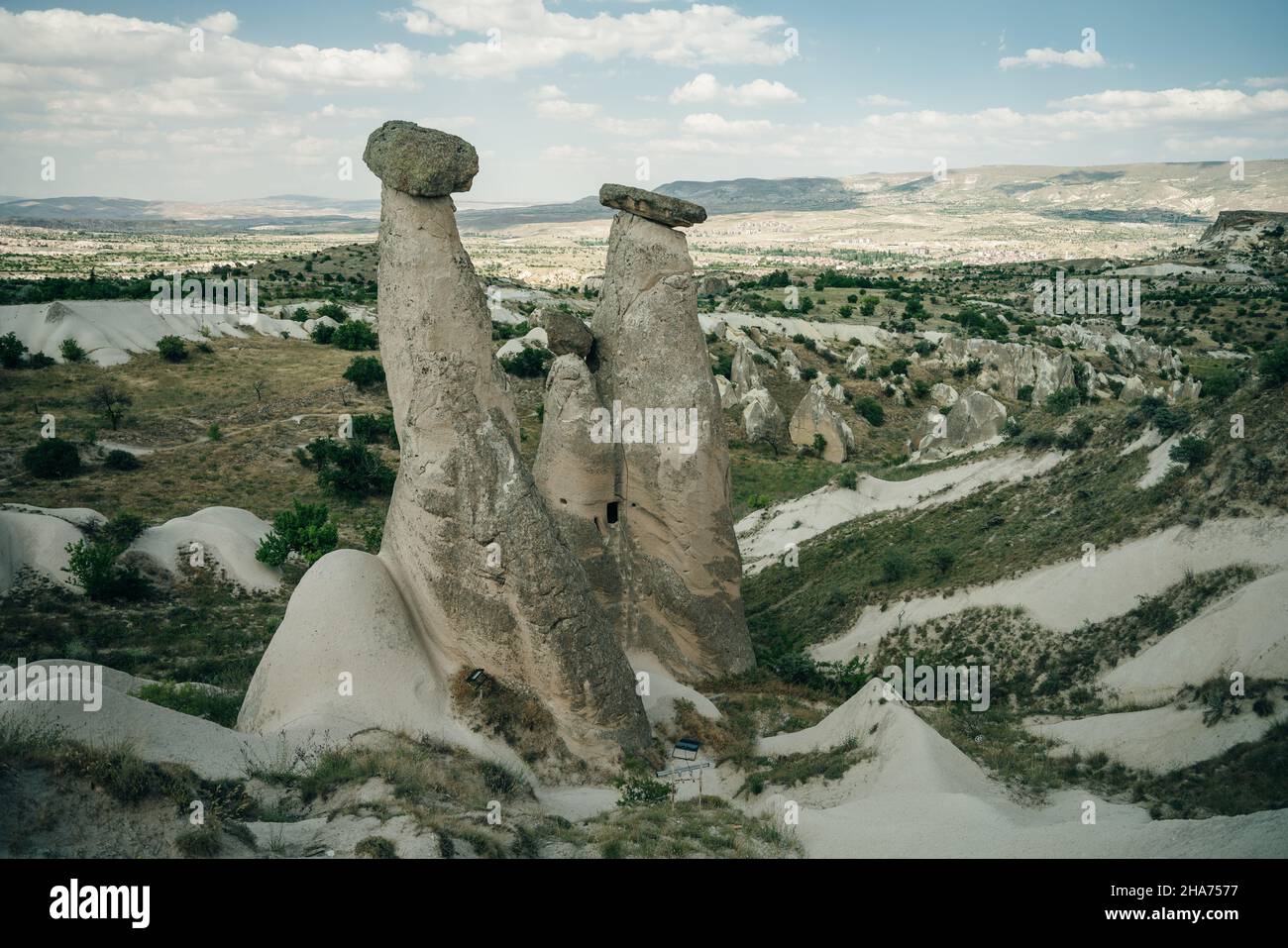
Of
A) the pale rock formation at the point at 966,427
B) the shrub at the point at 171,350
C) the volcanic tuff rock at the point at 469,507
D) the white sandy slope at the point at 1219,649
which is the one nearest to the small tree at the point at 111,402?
the shrub at the point at 171,350

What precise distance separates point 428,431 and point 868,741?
A: 5.84 metres

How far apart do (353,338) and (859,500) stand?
2729cm

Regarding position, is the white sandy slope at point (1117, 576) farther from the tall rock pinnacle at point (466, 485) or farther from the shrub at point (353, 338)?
the shrub at point (353, 338)

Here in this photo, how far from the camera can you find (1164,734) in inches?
352

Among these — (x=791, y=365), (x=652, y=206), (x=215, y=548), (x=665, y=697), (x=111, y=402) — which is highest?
(x=652, y=206)

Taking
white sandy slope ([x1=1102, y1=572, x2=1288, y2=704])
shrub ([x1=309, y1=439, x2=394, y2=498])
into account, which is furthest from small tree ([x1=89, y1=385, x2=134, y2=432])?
white sandy slope ([x1=1102, y1=572, x2=1288, y2=704])

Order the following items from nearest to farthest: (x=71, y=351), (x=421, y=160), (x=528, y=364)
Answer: (x=421, y=160) < (x=71, y=351) < (x=528, y=364)

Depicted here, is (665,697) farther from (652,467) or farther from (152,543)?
(152,543)

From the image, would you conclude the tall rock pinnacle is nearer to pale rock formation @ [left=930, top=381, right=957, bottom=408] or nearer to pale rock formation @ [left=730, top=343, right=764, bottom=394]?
pale rock formation @ [left=730, top=343, right=764, bottom=394]

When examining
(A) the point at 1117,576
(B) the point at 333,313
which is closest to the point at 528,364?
(B) the point at 333,313

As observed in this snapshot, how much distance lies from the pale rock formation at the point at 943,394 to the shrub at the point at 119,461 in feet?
105

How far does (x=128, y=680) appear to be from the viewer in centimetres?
1010

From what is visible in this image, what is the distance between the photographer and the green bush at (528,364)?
112 ft
